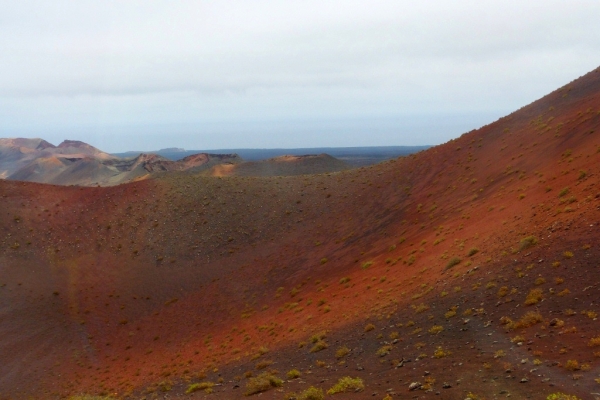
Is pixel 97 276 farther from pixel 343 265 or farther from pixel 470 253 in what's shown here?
pixel 470 253

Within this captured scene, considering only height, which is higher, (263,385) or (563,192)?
(563,192)

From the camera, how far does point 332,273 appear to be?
2888cm

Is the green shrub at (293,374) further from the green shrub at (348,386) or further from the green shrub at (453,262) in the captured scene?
the green shrub at (453,262)

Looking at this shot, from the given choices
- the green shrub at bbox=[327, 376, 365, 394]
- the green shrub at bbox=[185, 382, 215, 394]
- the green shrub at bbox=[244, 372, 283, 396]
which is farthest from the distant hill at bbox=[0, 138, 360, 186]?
the green shrub at bbox=[327, 376, 365, 394]

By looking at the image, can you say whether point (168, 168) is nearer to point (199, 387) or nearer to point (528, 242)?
point (199, 387)

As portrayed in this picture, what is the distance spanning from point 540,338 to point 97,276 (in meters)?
34.5

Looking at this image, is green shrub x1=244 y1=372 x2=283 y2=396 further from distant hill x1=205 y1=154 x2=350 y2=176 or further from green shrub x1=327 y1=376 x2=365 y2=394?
distant hill x1=205 y1=154 x2=350 y2=176

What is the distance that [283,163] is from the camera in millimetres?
119062

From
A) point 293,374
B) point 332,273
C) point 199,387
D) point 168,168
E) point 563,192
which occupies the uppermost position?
point 168,168

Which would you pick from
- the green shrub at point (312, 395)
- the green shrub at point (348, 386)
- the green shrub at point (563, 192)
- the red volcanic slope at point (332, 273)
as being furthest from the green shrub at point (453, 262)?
the green shrub at point (312, 395)

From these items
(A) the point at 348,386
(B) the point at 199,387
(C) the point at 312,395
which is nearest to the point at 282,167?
(B) the point at 199,387

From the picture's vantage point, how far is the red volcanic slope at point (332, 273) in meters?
12.7

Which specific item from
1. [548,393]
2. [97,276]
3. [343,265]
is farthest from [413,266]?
[97,276]

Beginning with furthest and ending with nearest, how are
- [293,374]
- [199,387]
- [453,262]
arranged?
[453,262], [199,387], [293,374]
